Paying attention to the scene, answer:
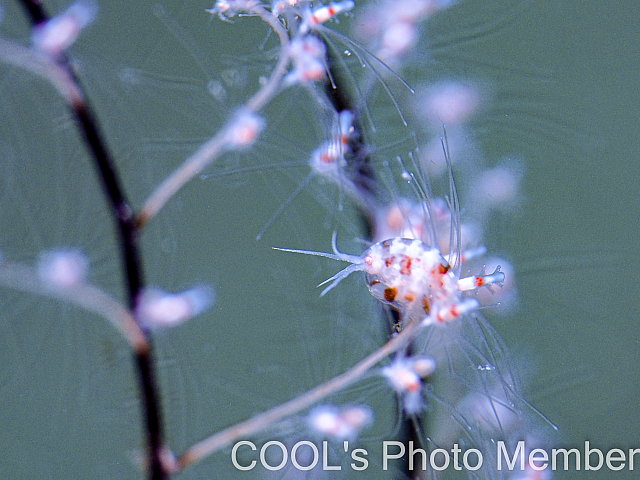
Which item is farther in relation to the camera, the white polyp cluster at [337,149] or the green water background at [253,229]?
the green water background at [253,229]

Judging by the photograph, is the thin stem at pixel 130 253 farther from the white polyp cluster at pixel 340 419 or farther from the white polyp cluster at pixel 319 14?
the white polyp cluster at pixel 319 14

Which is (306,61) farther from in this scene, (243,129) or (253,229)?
(253,229)

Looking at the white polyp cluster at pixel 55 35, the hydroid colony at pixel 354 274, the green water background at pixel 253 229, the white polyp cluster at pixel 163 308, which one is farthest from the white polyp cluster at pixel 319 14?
the white polyp cluster at pixel 163 308

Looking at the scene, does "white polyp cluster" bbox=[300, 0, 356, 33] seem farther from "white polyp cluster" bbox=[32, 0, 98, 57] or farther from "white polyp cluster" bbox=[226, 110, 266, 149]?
"white polyp cluster" bbox=[32, 0, 98, 57]

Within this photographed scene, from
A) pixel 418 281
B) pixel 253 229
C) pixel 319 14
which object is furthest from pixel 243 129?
pixel 253 229

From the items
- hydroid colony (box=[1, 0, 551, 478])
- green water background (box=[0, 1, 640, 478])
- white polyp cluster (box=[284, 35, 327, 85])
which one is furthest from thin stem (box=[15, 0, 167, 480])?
white polyp cluster (box=[284, 35, 327, 85])

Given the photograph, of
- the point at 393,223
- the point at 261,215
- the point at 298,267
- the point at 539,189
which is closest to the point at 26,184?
the point at 393,223

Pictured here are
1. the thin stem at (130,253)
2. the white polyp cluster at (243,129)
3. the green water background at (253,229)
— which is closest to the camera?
the thin stem at (130,253)

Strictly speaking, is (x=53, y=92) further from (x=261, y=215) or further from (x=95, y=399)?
(x=261, y=215)
